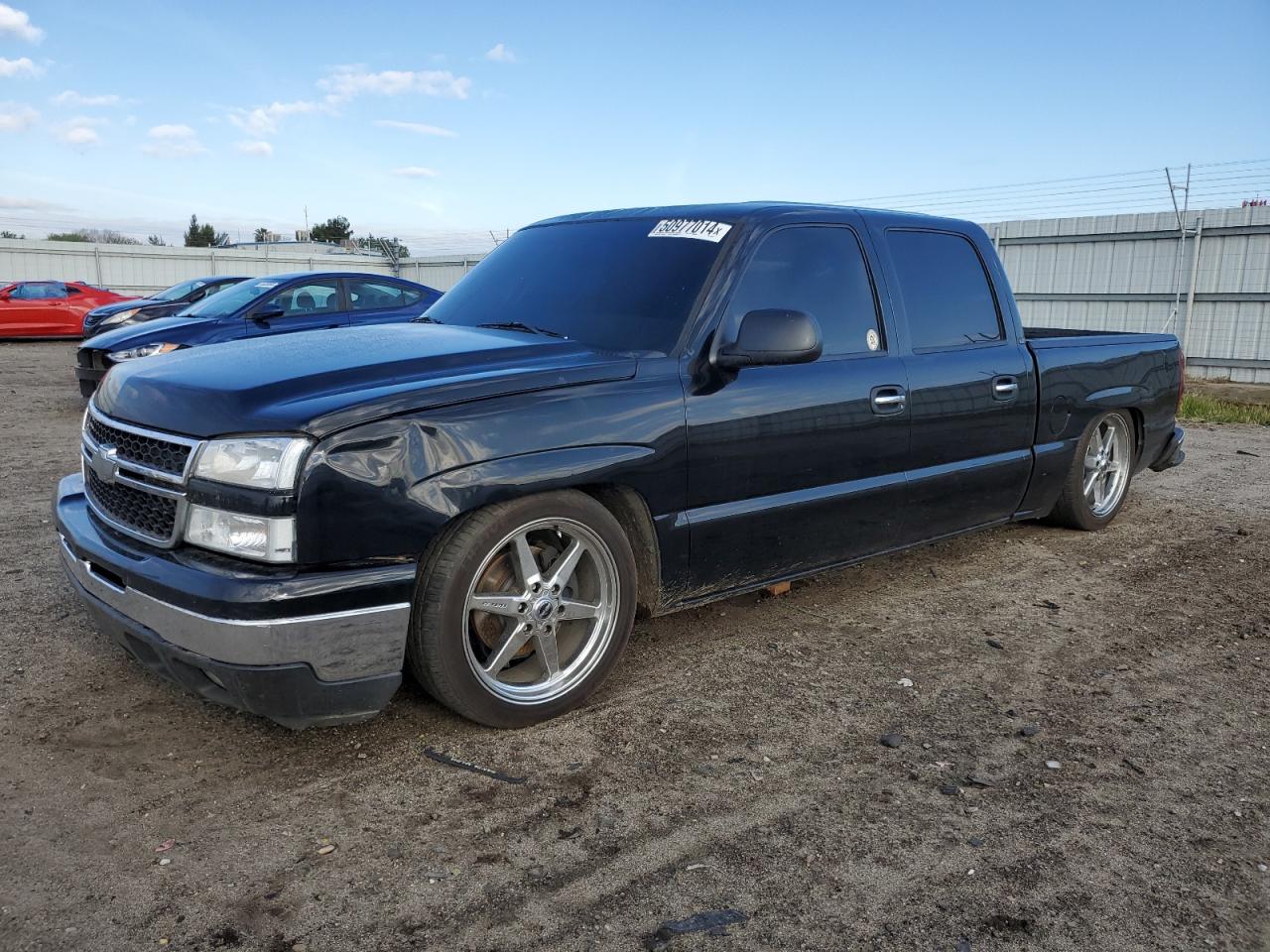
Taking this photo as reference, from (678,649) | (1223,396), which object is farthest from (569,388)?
(1223,396)

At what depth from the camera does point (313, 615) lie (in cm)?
293

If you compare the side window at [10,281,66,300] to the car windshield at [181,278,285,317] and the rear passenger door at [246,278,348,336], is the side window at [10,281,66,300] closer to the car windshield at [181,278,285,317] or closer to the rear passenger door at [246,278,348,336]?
the car windshield at [181,278,285,317]

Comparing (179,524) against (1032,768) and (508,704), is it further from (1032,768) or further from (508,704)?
(1032,768)

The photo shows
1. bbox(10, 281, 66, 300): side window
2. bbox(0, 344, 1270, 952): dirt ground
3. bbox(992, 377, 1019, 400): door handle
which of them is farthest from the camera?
bbox(10, 281, 66, 300): side window

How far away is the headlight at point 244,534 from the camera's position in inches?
115

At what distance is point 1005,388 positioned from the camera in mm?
5094

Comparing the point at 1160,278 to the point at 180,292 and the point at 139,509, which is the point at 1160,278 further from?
the point at 139,509

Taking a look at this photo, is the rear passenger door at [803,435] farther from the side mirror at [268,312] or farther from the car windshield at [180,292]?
the car windshield at [180,292]

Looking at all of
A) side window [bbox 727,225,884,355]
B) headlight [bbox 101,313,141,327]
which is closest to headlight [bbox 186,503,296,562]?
side window [bbox 727,225,884,355]

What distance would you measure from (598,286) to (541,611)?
4.72ft

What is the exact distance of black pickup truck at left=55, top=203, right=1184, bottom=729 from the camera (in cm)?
298

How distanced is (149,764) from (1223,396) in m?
15.7

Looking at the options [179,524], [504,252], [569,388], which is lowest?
[179,524]

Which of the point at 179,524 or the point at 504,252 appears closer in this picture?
the point at 179,524
